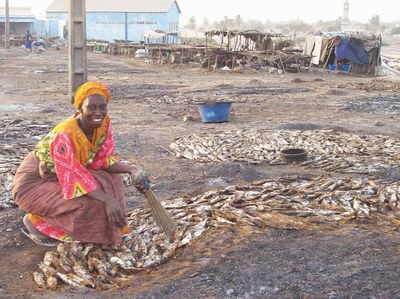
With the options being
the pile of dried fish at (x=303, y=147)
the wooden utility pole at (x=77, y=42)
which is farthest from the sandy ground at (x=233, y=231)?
the wooden utility pole at (x=77, y=42)

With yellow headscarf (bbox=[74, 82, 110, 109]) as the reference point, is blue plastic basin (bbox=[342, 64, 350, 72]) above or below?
below

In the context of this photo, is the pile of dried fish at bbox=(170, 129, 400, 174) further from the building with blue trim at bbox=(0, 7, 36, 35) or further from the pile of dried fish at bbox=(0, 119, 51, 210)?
the building with blue trim at bbox=(0, 7, 36, 35)

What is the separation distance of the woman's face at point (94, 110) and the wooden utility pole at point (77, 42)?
7801mm

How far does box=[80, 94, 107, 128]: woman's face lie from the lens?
359 centimetres

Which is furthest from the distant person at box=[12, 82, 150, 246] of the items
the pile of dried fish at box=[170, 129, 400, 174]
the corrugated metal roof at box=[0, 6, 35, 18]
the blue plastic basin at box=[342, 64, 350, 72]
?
the corrugated metal roof at box=[0, 6, 35, 18]

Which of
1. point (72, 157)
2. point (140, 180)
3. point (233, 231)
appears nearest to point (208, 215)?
point (233, 231)

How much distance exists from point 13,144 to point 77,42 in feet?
15.3

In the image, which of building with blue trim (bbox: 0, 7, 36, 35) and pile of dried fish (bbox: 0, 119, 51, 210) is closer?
pile of dried fish (bbox: 0, 119, 51, 210)

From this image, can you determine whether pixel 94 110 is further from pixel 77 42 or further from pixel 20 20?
pixel 20 20

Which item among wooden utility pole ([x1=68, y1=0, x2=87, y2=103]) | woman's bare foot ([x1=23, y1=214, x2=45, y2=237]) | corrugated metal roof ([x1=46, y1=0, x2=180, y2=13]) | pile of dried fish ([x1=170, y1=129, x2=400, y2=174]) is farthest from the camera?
corrugated metal roof ([x1=46, y1=0, x2=180, y2=13])

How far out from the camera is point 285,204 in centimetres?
451

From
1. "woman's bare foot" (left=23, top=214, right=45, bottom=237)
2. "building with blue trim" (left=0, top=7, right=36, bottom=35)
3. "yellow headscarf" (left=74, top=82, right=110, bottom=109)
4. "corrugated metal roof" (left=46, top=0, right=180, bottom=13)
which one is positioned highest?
"corrugated metal roof" (left=46, top=0, right=180, bottom=13)

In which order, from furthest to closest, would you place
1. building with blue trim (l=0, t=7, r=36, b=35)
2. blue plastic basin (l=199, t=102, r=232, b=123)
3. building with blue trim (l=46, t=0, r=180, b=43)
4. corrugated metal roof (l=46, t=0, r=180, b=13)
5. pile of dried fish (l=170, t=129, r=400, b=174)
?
building with blue trim (l=0, t=7, r=36, b=35), corrugated metal roof (l=46, t=0, r=180, b=13), building with blue trim (l=46, t=0, r=180, b=43), blue plastic basin (l=199, t=102, r=232, b=123), pile of dried fish (l=170, t=129, r=400, b=174)

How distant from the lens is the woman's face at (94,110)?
3.59 meters
